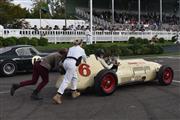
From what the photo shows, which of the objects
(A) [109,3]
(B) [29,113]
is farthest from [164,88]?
(A) [109,3]

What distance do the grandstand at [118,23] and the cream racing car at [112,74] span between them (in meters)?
21.8

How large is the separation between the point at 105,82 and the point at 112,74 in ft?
1.06

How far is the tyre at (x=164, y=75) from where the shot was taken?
1230 centimetres

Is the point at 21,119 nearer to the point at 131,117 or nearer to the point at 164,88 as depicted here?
the point at 131,117

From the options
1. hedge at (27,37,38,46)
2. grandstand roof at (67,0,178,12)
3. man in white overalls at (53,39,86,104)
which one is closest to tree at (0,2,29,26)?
grandstand roof at (67,0,178,12)

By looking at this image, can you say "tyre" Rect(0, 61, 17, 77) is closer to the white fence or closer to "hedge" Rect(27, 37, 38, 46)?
"hedge" Rect(27, 37, 38, 46)

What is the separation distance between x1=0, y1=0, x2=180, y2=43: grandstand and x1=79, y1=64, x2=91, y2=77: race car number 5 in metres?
22.8

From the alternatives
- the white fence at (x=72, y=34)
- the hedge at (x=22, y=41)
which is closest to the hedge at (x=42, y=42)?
the hedge at (x=22, y=41)

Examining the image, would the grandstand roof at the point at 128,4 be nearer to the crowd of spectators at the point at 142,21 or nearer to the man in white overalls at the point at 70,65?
the crowd of spectators at the point at 142,21

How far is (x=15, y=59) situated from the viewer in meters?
15.7

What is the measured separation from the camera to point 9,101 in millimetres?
10031

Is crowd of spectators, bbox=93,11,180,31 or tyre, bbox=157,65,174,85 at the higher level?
crowd of spectators, bbox=93,11,180,31

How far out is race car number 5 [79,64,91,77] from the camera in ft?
33.8

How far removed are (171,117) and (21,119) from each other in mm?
2949
